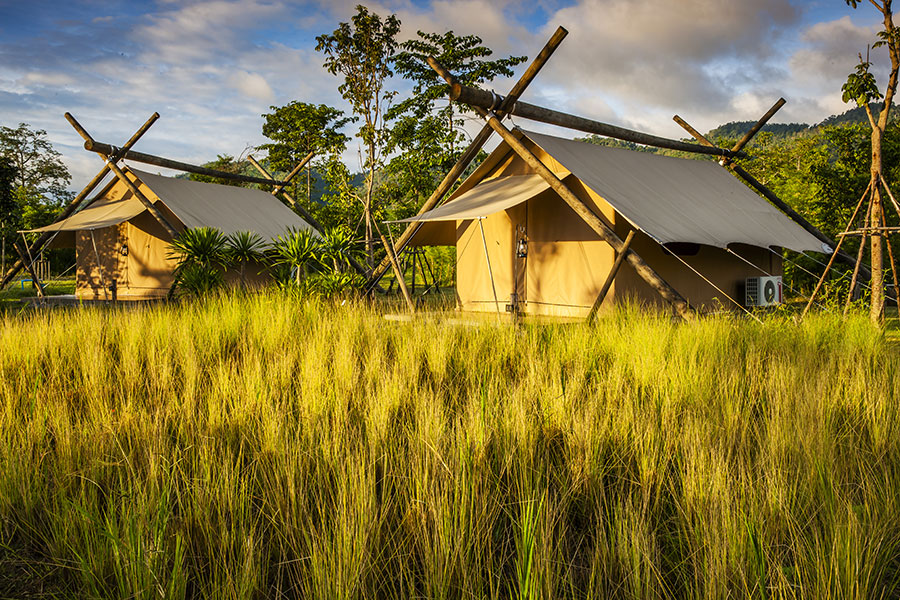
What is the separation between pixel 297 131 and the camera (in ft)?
80.3

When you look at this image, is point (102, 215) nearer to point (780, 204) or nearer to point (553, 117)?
point (553, 117)

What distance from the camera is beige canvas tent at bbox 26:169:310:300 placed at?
42.7 ft

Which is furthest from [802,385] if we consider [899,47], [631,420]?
[899,47]

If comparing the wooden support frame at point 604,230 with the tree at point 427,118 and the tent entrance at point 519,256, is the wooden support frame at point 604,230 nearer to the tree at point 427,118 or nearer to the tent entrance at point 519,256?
the tent entrance at point 519,256

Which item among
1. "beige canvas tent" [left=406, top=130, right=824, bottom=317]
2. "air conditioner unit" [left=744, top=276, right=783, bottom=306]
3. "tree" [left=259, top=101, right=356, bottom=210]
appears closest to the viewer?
"beige canvas tent" [left=406, top=130, right=824, bottom=317]

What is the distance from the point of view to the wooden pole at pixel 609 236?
5.93m

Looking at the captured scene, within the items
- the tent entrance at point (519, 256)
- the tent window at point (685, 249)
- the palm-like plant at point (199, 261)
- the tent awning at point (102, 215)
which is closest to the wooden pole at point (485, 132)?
the tent entrance at point (519, 256)

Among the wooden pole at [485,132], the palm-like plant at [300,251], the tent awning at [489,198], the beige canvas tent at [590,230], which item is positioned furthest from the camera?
the palm-like plant at [300,251]

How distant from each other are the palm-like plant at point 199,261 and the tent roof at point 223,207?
2.26 m

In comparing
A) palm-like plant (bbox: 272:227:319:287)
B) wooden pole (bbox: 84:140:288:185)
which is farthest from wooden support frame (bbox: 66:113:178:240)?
palm-like plant (bbox: 272:227:319:287)

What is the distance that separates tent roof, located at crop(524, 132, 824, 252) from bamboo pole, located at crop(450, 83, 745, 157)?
1.34ft

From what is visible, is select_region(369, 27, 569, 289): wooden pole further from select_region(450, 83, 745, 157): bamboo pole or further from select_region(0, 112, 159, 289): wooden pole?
select_region(0, 112, 159, 289): wooden pole

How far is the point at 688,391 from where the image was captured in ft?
11.5

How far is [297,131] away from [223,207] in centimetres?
1139
